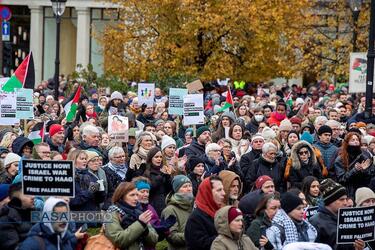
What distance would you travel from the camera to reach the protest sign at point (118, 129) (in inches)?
812

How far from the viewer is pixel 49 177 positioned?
12.3 m

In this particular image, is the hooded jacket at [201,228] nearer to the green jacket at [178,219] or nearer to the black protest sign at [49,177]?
the green jacket at [178,219]

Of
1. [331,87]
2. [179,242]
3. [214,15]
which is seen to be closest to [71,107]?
[179,242]

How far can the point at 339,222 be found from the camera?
40.3 ft

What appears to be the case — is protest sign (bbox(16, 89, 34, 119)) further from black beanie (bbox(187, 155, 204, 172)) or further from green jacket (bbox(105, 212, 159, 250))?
green jacket (bbox(105, 212, 159, 250))

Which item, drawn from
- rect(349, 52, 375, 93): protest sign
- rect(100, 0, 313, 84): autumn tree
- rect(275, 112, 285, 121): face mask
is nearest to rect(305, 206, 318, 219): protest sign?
rect(275, 112, 285, 121): face mask

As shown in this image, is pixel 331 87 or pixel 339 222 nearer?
pixel 339 222

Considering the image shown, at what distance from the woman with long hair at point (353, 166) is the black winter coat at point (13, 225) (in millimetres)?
6688

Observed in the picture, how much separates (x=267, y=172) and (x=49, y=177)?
565cm

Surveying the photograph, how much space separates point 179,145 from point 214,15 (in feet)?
70.6

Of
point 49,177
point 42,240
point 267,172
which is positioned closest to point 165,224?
point 49,177

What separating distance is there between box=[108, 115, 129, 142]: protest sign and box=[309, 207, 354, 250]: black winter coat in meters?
7.98

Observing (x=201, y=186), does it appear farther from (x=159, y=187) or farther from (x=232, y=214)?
(x=159, y=187)

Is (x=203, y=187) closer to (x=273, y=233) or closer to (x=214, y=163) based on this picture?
(x=273, y=233)
